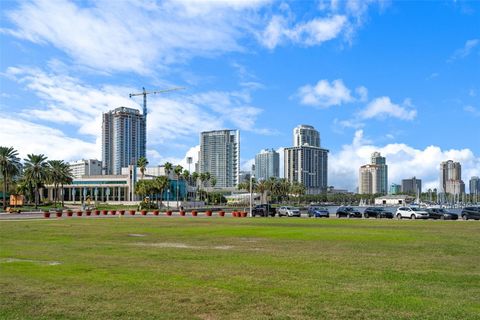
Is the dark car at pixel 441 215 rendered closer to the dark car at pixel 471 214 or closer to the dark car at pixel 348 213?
the dark car at pixel 471 214

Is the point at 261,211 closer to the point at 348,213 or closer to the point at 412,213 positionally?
the point at 348,213

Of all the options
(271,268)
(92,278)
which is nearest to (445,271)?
(271,268)

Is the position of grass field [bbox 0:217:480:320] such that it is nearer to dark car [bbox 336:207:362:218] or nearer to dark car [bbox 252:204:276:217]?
dark car [bbox 336:207:362:218]

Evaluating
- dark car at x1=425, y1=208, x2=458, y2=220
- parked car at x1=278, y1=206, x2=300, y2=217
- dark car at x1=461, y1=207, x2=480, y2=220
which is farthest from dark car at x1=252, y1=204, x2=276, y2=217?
dark car at x1=461, y1=207, x2=480, y2=220

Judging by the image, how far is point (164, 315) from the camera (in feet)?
34.8

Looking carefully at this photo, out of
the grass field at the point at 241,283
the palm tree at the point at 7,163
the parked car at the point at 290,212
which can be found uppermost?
the palm tree at the point at 7,163

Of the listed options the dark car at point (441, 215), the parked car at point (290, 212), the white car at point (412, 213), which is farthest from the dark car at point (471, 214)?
the parked car at point (290, 212)

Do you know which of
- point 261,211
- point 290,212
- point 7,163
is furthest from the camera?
point 7,163

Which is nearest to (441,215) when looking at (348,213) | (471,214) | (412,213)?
(412,213)

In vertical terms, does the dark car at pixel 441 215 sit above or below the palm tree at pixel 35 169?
below

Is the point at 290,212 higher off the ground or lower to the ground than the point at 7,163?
lower

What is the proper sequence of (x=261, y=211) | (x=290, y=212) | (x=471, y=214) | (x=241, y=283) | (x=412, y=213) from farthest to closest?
1. (x=290, y=212)
2. (x=261, y=211)
3. (x=412, y=213)
4. (x=471, y=214)
5. (x=241, y=283)

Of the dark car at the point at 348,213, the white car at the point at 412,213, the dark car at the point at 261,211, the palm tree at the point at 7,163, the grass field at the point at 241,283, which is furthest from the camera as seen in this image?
the palm tree at the point at 7,163

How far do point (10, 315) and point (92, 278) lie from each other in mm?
4489
